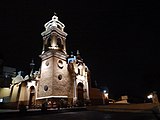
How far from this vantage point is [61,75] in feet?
97.1

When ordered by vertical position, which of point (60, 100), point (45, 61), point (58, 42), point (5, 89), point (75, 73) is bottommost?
point (60, 100)

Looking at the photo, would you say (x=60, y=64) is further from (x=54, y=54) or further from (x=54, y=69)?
(x=54, y=54)

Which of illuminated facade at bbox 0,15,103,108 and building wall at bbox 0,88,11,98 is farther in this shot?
building wall at bbox 0,88,11,98

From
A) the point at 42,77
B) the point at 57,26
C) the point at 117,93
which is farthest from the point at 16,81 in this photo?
the point at 117,93

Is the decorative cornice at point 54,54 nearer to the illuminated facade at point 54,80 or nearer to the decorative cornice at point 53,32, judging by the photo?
the illuminated facade at point 54,80

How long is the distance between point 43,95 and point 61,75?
505 cm

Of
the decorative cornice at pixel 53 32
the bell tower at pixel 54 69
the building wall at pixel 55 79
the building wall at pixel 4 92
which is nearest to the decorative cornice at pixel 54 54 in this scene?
the bell tower at pixel 54 69

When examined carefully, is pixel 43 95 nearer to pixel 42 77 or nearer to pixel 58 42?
pixel 42 77

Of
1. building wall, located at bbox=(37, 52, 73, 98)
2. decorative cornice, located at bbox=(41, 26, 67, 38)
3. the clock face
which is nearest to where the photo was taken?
building wall, located at bbox=(37, 52, 73, 98)

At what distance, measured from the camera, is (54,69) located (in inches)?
1127

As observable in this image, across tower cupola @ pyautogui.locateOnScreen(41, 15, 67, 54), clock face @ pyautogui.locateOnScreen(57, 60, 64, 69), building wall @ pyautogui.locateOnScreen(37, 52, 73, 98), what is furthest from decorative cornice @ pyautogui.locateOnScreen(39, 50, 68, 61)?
tower cupola @ pyautogui.locateOnScreen(41, 15, 67, 54)

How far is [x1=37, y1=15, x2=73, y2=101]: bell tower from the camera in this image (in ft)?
91.0

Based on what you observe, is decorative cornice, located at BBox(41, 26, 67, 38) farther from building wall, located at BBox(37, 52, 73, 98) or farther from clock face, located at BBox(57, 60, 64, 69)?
clock face, located at BBox(57, 60, 64, 69)

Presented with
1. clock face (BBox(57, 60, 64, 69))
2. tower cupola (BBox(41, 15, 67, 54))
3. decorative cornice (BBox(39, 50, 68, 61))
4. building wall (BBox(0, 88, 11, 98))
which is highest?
tower cupola (BBox(41, 15, 67, 54))
